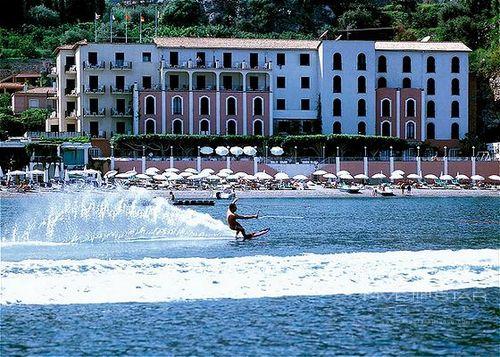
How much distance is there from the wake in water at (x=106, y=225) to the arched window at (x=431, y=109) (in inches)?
1966

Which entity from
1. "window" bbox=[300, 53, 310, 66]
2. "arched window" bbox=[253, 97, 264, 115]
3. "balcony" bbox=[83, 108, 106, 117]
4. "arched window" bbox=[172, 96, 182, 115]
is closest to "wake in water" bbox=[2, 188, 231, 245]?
"balcony" bbox=[83, 108, 106, 117]

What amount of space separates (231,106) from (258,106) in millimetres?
2539

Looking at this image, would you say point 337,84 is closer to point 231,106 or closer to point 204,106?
point 231,106

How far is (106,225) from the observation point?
41250 millimetres

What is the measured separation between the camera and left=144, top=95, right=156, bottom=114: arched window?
91.1m

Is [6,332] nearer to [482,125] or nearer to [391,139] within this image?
[391,139]

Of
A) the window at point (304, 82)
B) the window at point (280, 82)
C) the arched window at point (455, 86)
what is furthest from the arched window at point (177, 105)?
the arched window at point (455, 86)

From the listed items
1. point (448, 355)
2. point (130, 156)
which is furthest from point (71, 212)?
point (130, 156)

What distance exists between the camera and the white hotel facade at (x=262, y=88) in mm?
91750

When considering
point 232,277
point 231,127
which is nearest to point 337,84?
point 231,127

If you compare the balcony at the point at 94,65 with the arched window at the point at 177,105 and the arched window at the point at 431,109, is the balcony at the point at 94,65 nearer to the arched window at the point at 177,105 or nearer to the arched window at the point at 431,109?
the arched window at the point at 177,105

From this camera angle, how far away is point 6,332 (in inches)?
742

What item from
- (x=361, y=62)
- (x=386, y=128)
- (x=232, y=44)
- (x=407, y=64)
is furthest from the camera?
(x=407, y=64)

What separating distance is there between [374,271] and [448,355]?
328 inches
